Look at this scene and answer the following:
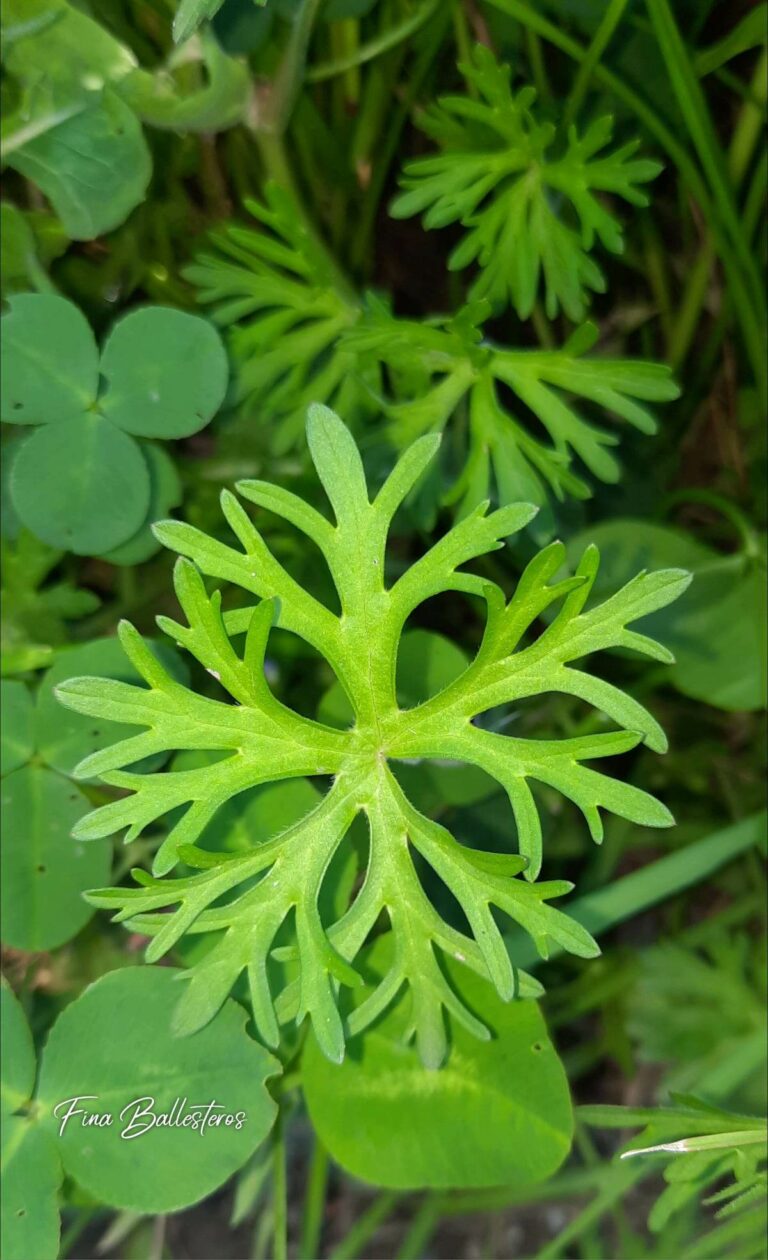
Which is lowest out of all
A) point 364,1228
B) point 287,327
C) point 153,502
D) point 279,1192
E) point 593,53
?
point 364,1228

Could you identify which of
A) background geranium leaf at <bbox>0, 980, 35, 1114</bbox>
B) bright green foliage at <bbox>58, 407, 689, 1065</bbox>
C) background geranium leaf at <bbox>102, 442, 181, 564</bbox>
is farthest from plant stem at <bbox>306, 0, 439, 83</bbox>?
background geranium leaf at <bbox>0, 980, 35, 1114</bbox>

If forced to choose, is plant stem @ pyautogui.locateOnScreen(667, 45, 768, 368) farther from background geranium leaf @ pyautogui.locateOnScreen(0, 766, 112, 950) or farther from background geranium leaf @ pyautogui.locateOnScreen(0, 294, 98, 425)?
background geranium leaf @ pyautogui.locateOnScreen(0, 766, 112, 950)

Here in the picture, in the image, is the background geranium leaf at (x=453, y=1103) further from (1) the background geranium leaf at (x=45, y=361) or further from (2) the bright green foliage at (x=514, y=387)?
(1) the background geranium leaf at (x=45, y=361)

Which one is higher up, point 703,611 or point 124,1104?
point 703,611

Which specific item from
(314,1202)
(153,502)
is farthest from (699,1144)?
(153,502)

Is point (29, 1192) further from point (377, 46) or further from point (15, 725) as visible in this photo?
point (377, 46)

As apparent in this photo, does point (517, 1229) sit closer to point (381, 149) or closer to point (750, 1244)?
point (750, 1244)
